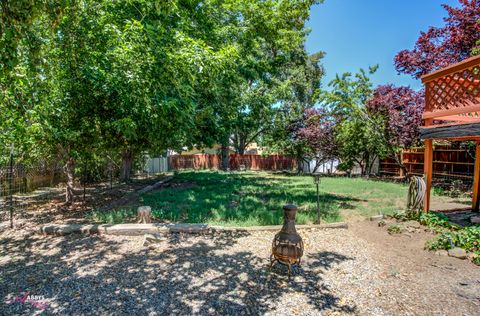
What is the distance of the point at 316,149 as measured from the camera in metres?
17.6

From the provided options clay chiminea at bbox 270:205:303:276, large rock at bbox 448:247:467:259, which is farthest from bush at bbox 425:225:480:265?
clay chiminea at bbox 270:205:303:276

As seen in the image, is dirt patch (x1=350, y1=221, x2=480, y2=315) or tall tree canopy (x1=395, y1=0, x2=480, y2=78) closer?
dirt patch (x1=350, y1=221, x2=480, y2=315)

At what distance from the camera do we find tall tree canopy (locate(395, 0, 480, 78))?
930cm

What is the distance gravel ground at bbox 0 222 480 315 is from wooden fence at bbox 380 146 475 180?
29.6ft

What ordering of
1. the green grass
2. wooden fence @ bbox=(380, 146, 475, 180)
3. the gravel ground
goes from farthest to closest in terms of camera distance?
wooden fence @ bbox=(380, 146, 475, 180) → the green grass → the gravel ground

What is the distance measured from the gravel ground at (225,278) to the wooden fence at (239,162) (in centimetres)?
2117

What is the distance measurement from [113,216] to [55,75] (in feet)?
9.68

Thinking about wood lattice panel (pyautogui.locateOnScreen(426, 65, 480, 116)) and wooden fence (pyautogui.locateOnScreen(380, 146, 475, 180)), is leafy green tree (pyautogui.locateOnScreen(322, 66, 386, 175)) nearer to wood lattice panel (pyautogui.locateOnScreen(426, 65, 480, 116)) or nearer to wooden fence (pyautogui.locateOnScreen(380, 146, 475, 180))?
wooden fence (pyautogui.locateOnScreen(380, 146, 475, 180))

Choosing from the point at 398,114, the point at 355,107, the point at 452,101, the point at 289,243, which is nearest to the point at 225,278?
the point at 289,243

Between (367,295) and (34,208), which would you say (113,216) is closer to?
(34,208)

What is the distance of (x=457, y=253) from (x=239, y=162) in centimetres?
2204

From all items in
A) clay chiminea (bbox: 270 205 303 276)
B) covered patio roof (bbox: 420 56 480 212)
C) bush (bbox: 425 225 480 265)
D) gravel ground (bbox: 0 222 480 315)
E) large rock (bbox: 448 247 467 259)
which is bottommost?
gravel ground (bbox: 0 222 480 315)

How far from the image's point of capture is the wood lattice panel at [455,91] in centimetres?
510

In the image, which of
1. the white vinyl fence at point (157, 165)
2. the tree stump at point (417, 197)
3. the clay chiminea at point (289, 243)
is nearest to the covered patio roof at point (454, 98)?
the tree stump at point (417, 197)
